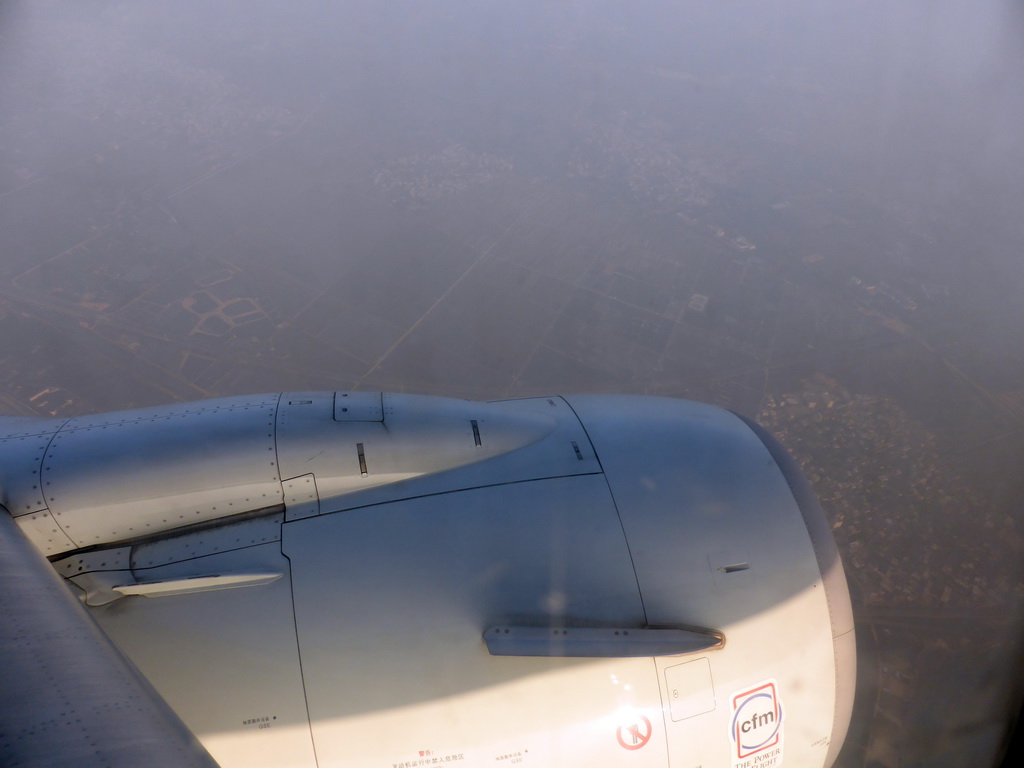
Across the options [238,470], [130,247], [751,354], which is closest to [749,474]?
[238,470]

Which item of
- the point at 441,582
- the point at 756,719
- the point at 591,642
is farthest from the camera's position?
the point at 756,719

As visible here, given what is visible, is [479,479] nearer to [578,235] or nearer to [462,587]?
[462,587]

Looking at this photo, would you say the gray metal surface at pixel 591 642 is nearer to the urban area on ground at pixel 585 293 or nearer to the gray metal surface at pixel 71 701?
the gray metal surface at pixel 71 701

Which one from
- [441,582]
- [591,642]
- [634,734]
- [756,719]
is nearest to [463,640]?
[441,582]

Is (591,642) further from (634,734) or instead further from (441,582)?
(441,582)

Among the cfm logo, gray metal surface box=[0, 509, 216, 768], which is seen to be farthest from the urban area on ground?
gray metal surface box=[0, 509, 216, 768]

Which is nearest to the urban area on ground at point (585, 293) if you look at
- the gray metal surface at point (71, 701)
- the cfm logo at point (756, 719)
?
the cfm logo at point (756, 719)

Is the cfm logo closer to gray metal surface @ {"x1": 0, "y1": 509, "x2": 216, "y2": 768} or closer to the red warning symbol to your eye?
the red warning symbol
